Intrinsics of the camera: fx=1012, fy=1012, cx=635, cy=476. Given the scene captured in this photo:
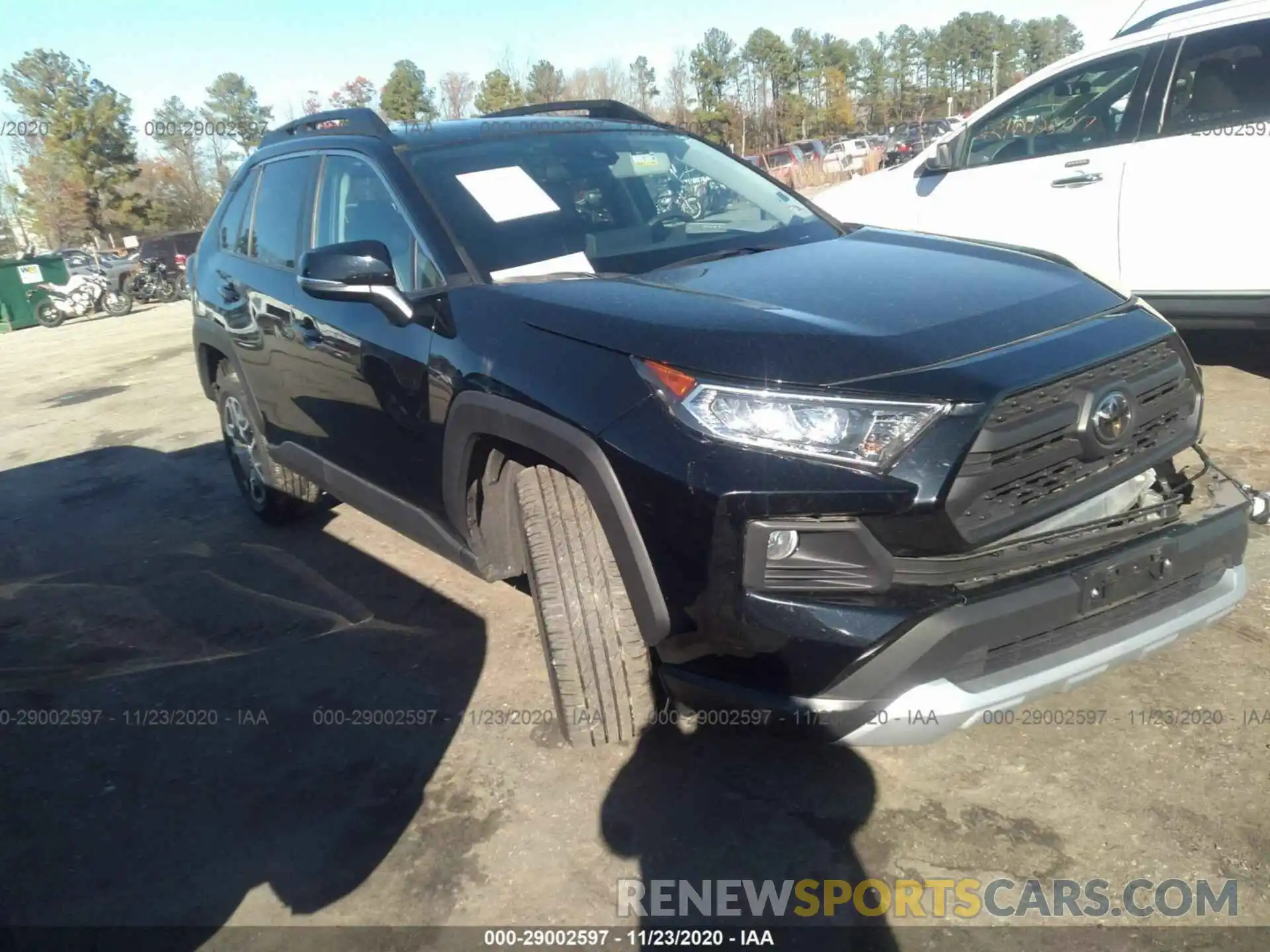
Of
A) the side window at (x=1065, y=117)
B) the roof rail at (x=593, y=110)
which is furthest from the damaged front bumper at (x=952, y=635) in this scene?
the side window at (x=1065, y=117)

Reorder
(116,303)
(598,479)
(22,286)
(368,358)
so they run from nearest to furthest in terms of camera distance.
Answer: (598,479) < (368,358) < (22,286) < (116,303)

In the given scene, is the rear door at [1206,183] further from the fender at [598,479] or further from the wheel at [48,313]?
the wheel at [48,313]

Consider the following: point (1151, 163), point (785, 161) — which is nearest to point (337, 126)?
point (1151, 163)

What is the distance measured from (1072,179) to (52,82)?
46513mm

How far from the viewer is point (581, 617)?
2.55m

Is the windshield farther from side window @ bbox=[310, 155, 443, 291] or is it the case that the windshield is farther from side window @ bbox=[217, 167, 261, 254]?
side window @ bbox=[217, 167, 261, 254]

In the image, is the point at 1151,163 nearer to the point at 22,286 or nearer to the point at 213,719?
the point at 213,719

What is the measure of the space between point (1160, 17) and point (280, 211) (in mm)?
4564

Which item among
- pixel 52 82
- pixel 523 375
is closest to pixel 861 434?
pixel 523 375

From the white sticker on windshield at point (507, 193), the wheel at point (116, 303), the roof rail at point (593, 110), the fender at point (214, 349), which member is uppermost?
the roof rail at point (593, 110)

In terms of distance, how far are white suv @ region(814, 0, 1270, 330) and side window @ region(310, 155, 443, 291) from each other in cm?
260

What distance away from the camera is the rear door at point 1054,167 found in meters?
5.05

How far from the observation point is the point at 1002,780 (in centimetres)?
258

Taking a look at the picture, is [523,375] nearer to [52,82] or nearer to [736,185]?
[736,185]
